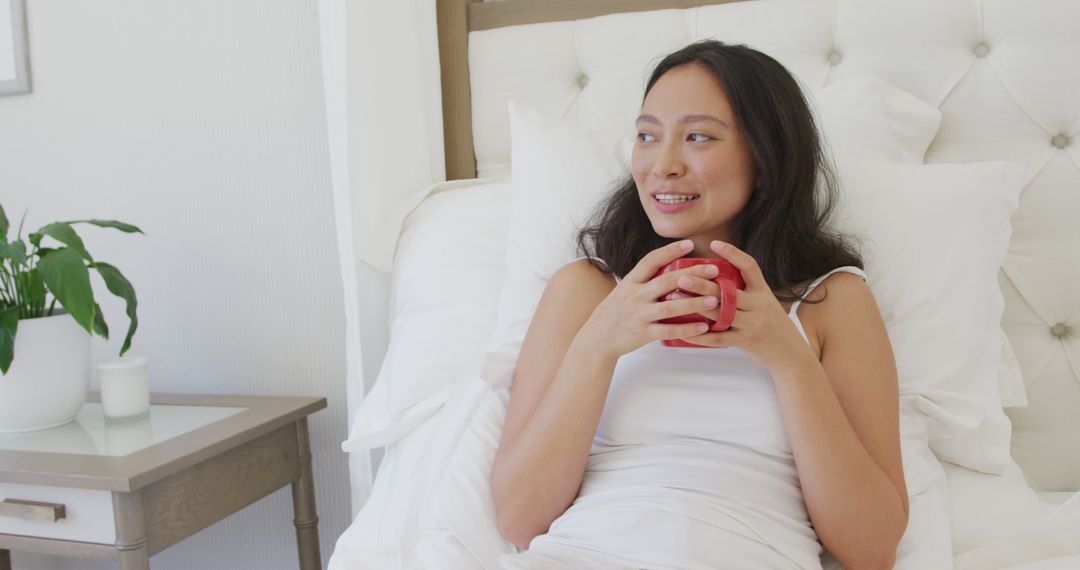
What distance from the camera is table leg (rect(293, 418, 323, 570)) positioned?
61.3 inches

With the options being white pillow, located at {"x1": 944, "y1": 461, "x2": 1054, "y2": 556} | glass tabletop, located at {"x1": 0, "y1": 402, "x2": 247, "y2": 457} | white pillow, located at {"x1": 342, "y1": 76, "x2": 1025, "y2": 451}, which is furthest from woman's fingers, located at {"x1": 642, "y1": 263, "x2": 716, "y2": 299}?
glass tabletop, located at {"x1": 0, "y1": 402, "x2": 247, "y2": 457}

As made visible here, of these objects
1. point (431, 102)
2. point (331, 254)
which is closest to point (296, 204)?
point (331, 254)

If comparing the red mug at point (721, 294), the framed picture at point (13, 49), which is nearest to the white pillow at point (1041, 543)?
the red mug at point (721, 294)

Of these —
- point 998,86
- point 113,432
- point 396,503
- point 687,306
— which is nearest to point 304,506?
point 113,432

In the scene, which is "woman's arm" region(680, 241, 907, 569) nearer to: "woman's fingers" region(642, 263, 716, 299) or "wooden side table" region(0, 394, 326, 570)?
"woman's fingers" region(642, 263, 716, 299)

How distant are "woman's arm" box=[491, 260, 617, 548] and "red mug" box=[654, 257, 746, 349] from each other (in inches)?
4.1

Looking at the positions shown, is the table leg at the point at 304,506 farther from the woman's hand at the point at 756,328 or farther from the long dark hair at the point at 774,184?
the woman's hand at the point at 756,328

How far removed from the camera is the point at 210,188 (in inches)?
68.5

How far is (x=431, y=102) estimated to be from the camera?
A: 1.57m

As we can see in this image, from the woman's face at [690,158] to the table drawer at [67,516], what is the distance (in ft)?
2.90

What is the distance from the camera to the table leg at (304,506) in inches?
61.3

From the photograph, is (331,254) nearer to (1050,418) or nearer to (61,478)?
(61,478)

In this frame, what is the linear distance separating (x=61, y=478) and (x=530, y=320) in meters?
0.71

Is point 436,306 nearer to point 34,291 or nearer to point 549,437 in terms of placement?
point 549,437
